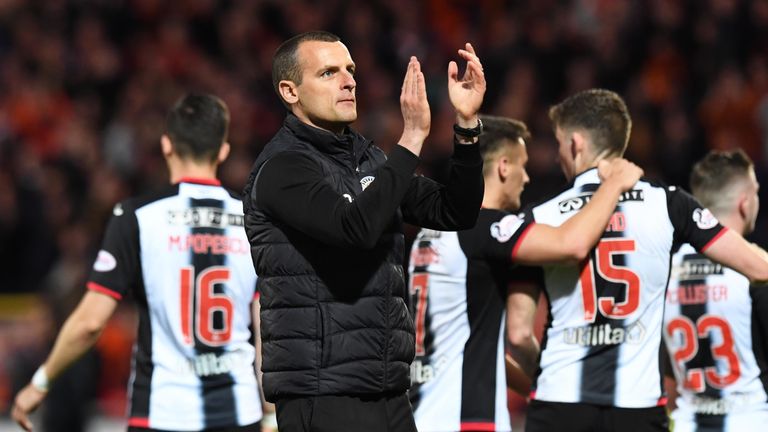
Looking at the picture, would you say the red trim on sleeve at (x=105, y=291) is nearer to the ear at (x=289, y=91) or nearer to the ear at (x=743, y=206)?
the ear at (x=289, y=91)

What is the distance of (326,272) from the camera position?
→ 167 inches

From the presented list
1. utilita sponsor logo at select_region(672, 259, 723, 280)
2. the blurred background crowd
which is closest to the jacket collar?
utilita sponsor logo at select_region(672, 259, 723, 280)

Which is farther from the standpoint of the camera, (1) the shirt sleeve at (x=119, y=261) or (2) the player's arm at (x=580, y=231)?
(1) the shirt sleeve at (x=119, y=261)

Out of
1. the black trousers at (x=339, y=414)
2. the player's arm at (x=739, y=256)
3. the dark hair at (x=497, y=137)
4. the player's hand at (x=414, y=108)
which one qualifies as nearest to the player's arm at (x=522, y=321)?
the dark hair at (x=497, y=137)

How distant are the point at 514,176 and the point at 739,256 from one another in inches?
41.9

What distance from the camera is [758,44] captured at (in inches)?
457

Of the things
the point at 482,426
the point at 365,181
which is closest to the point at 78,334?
the point at 482,426

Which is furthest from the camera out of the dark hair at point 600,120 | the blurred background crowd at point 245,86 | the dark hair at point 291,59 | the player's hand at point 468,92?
the blurred background crowd at point 245,86

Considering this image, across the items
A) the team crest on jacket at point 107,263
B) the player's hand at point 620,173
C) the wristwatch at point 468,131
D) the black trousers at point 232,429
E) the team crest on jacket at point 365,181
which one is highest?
the player's hand at point 620,173

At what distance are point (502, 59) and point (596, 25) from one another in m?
1.29

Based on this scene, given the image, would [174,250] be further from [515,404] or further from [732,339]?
[515,404]

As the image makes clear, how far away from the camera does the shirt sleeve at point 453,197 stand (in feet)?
14.3

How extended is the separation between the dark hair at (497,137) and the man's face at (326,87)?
1.27 metres

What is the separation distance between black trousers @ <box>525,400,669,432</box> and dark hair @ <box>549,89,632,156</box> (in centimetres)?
108
